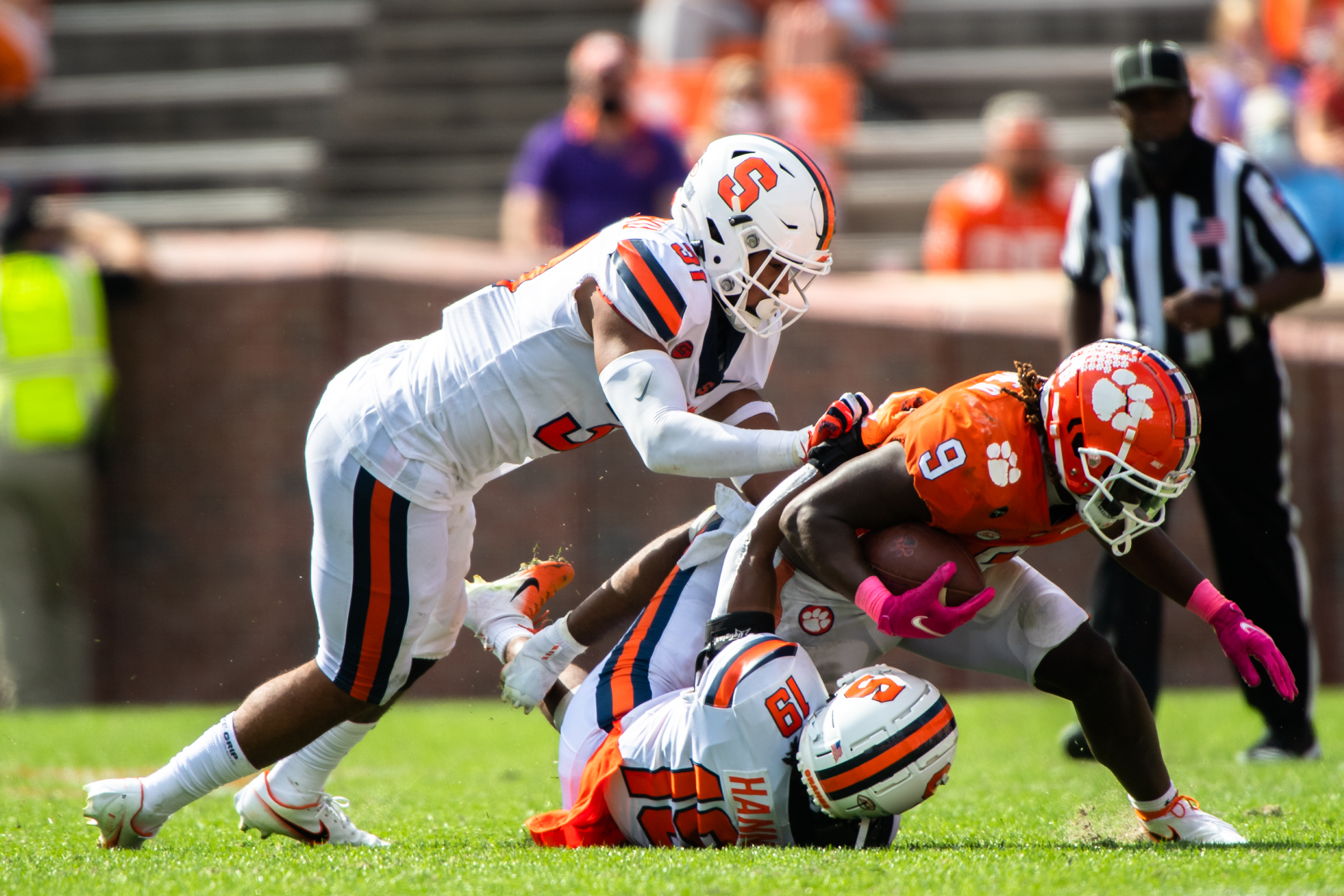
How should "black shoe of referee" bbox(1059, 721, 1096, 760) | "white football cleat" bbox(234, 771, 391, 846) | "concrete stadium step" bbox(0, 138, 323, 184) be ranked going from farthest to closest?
1. "concrete stadium step" bbox(0, 138, 323, 184)
2. "black shoe of referee" bbox(1059, 721, 1096, 760)
3. "white football cleat" bbox(234, 771, 391, 846)

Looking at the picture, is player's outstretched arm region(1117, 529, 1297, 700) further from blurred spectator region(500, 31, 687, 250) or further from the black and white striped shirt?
blurred spectator region(500, 31, 687, 250)

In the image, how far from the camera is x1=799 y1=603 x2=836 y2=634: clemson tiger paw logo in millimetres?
3334

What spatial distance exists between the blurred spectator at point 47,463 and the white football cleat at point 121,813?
12.0 feet

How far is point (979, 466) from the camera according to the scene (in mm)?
3004

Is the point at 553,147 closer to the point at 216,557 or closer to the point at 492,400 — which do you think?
the point at 216,557

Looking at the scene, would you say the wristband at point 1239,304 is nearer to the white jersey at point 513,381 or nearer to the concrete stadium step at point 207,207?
the white jersey at point 513,381

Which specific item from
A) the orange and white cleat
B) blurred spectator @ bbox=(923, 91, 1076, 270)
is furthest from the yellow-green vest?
blurred spectator @ bbox=(923, 91, 1076, 270)

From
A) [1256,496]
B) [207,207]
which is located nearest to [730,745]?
[1256,496]

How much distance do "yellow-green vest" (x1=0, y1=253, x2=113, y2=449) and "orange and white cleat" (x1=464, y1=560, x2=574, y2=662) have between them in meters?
3.69

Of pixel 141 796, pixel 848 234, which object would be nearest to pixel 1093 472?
pixel 141 796

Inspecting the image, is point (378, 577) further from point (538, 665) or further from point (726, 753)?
point (726, 753)

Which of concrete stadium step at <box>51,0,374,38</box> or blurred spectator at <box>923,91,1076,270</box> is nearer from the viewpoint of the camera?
blurred spectator at <box>923,91,1076,270</box>

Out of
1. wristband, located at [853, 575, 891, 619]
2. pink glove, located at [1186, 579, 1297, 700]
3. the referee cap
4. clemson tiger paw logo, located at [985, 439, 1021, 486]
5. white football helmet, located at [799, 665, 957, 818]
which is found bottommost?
white football helmet, located at [799, 665, 957, 818]

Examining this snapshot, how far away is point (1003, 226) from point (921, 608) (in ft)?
16.4
